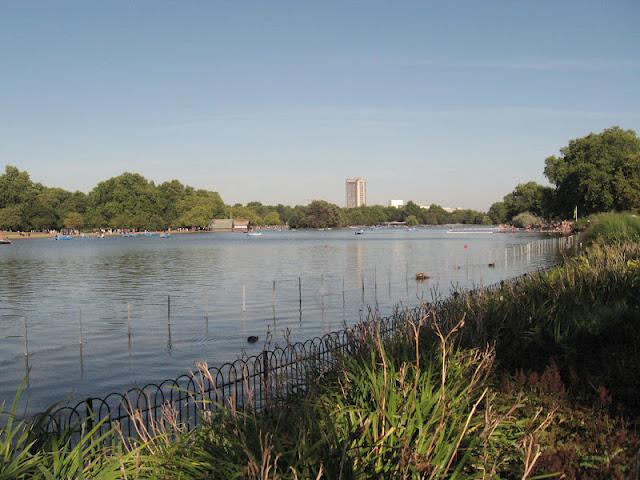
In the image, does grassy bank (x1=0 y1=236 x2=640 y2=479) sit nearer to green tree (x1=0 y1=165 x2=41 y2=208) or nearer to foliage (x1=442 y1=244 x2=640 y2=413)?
foliage (x1=442 y1=244 x2=640 y2=413)

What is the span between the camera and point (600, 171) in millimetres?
113000

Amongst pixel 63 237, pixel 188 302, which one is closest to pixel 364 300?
pixel 188 302

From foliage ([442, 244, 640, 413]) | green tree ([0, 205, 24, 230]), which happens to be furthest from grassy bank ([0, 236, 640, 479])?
green tree ([0, 205, 24, 230])

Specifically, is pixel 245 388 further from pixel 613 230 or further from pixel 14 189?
pixel 14 189

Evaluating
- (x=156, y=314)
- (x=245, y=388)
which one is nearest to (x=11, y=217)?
(x=156, y=314)

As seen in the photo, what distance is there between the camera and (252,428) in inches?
231

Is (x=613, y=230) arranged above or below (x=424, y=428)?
above

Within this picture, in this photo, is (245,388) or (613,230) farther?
(613,230)

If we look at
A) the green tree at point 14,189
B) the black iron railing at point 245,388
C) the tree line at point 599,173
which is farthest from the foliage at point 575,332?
the green tree at point 14,189

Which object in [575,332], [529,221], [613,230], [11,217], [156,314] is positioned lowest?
[156,314]

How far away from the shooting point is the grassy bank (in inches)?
201

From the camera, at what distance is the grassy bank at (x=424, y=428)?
512 cm

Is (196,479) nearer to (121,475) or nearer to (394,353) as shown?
(121,475)

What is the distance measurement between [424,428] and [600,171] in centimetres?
11888
